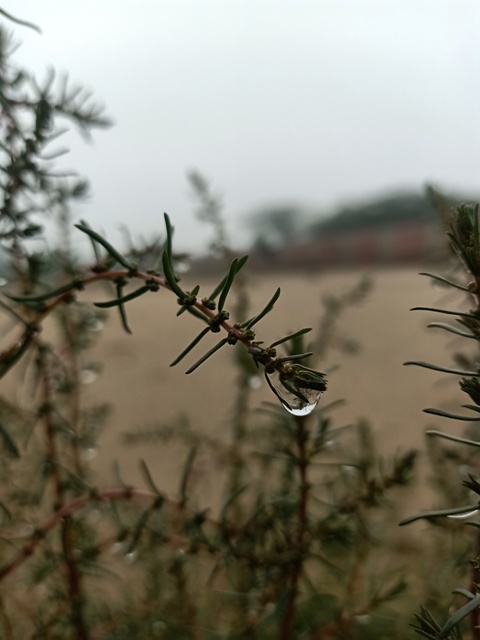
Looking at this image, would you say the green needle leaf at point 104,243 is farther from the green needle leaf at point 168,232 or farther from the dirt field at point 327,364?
the dirt field at point 327,364

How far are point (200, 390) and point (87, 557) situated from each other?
1.91 ft

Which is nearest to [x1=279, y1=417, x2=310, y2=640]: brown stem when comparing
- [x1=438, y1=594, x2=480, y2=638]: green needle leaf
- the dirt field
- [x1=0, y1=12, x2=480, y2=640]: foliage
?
[x1=0, y1=12, x2=480, y2=640]: foliage

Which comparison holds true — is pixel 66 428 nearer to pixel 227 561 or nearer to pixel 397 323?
pixel 227 561

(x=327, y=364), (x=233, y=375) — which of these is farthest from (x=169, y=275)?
(x=233, y=375)

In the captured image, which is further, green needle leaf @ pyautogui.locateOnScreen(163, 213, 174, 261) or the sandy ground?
the sandy ground

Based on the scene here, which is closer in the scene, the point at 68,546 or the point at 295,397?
the point at 295,397

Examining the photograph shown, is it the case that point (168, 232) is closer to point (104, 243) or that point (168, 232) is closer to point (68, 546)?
point (104, 243)

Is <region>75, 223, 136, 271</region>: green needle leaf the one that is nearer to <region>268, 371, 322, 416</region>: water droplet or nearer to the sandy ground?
<region>268, 371, 322, 416</region>: water droplet

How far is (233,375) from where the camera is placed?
2.83ft

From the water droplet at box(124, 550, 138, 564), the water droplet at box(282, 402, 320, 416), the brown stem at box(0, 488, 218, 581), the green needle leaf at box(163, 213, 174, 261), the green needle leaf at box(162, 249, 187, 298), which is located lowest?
the water droplet at box(124, 550, 138, 564)

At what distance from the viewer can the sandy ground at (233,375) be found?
0.77 metres

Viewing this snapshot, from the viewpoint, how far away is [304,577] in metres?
0.27

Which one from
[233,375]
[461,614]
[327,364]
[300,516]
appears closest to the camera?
[461,614]

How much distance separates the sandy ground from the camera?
767mm
